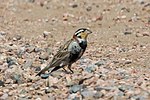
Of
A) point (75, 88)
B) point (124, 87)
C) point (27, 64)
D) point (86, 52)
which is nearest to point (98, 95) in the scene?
point (124, 87)

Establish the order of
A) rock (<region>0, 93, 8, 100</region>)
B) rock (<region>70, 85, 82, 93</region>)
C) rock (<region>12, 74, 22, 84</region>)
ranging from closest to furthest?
rock (<region>70, 85, 82, 93</region>) → rock (<region>0, 93, 8, 100</region>) → rock (<region>12, 74, 22, 84</region>)

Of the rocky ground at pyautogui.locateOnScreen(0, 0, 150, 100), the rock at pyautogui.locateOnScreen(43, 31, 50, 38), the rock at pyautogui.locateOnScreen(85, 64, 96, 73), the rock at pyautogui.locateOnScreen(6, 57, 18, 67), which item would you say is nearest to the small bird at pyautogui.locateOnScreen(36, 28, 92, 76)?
the rocky ground at pyautogui.locateOnScreen(0, 0, 150, 100)

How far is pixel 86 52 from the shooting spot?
13805 mm

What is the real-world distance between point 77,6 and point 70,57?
365 inches

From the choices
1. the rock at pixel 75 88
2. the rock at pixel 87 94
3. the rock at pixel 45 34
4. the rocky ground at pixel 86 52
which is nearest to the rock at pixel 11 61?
the rocky ground at pixel 86 52

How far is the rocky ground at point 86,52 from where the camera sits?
10.2 metres

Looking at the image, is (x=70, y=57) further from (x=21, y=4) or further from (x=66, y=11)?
(x=21, y=4)

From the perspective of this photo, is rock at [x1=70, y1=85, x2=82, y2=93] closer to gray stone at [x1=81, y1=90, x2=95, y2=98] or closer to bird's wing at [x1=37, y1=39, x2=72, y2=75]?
gray stone at [x1=81, y1=90, x2=95, y2=98]

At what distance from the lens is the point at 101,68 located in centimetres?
1149

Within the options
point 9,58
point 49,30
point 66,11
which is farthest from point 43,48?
point 66,11

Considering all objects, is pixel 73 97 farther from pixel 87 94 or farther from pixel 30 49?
pixel 30 49

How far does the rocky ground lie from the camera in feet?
33.6

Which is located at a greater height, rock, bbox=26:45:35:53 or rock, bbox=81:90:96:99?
rock, bbox=26:45:35:53

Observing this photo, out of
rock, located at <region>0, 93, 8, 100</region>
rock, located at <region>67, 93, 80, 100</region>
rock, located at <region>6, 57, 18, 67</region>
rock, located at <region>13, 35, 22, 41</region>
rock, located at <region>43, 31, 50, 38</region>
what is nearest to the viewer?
rock, located at <region>67, 93, 80, 100</region>
